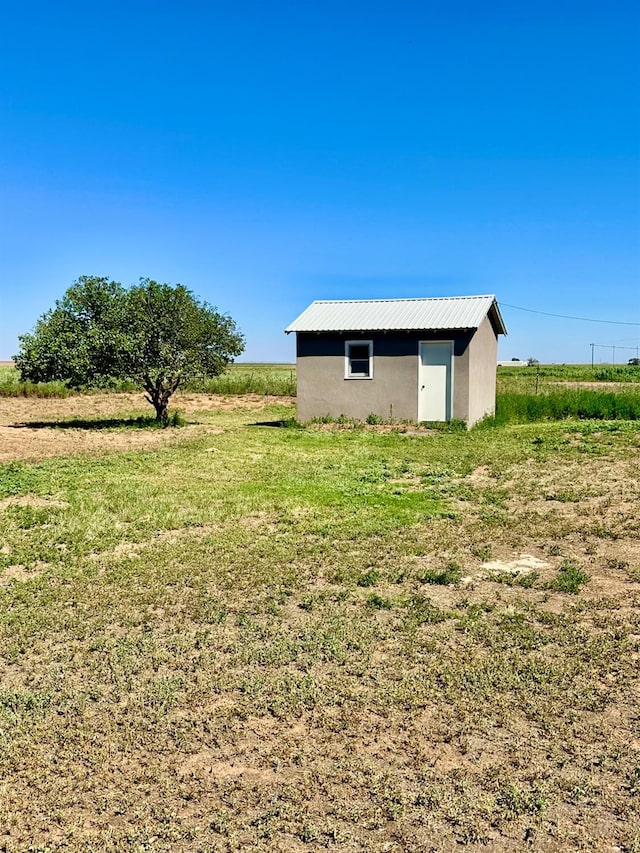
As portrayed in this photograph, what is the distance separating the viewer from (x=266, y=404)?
1133 inches

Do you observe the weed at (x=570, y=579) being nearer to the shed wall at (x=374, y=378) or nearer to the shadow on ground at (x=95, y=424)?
the shed wall at (x=374, y=378)

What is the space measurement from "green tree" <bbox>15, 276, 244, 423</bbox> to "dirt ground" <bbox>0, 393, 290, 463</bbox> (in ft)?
5.60

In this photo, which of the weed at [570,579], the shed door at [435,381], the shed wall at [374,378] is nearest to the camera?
the weed at [570,579]

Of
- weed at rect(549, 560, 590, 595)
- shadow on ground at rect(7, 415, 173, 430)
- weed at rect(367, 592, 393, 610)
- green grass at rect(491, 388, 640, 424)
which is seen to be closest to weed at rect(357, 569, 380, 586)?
weed at rect(367, 592, 393, 610)

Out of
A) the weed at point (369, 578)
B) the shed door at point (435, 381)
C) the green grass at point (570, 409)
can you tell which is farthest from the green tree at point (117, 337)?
the weed at point (369, 578)

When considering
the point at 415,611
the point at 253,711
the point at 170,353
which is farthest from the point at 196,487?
the point at 170,353

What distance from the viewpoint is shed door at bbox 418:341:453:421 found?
17984 millimetres

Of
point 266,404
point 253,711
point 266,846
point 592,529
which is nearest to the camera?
point 266,846

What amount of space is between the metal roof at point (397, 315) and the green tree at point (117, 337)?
10.4 feet

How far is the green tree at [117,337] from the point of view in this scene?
59.4 ft

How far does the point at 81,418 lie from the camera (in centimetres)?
2230

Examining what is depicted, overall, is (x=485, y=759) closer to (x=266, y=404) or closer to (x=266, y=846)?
(x=266, y=846)

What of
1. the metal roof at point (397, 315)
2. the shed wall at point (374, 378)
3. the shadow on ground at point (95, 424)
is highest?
the metal roof at point (397, 315)

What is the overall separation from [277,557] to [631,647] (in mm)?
3204
